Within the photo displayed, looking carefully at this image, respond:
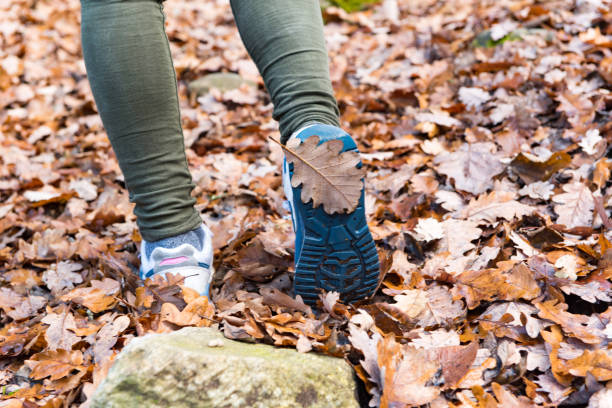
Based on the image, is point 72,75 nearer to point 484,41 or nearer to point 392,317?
point 484,41

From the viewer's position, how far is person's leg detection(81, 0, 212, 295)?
1338mm

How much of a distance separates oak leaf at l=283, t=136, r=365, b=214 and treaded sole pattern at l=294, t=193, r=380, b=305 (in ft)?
0.10

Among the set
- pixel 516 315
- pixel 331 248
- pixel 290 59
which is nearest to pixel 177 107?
pixel 290 59

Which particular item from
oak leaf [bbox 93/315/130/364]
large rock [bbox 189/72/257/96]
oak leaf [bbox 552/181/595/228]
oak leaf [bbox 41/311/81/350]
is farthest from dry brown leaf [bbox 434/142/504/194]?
large rock [bbox 189/72/257/96]

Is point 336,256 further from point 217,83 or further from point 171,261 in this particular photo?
point 217,83

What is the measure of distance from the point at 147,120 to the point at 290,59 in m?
0.43

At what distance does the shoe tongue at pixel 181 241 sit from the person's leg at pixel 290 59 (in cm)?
43

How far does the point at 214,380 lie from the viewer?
1.08 meters

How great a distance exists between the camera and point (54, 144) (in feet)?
10.5

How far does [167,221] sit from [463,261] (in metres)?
0.93

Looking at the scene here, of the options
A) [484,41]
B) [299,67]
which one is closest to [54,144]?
[299,67]

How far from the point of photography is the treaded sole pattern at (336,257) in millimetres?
1265

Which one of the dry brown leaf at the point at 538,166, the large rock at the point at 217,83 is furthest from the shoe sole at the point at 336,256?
the large rock at the point at 217,83

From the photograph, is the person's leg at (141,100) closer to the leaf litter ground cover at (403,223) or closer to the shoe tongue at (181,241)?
the shoe tongue at (181,241)
